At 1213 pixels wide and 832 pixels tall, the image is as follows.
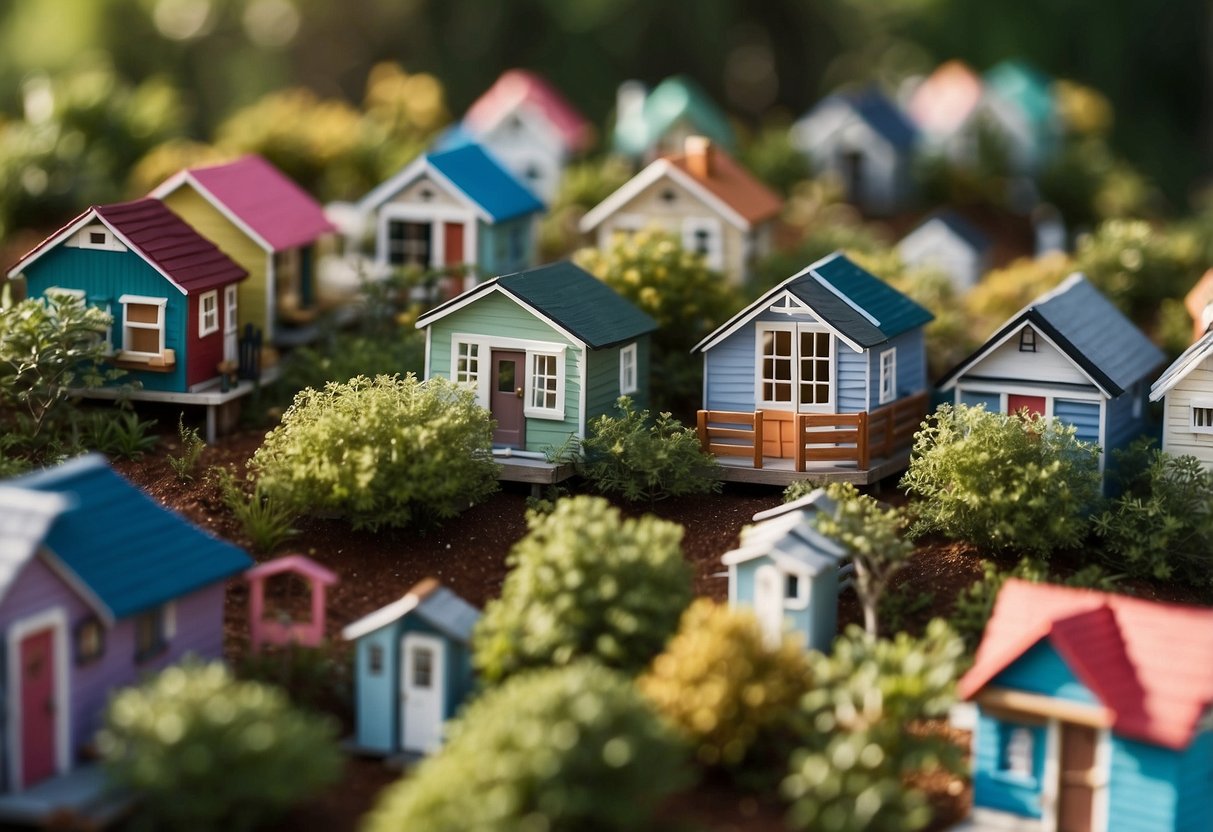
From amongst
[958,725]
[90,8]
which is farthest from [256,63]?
[958,725]

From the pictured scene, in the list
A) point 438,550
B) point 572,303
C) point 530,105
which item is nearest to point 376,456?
point 438,550

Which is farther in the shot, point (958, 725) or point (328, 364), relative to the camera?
point (328, 364)

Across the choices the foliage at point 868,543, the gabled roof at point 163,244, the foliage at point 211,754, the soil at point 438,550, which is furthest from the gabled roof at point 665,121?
the foliage at point 211,754

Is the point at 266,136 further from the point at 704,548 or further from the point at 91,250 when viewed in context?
the point at 704,548

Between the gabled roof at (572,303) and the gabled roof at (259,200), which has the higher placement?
the gabled roof at (259,200)

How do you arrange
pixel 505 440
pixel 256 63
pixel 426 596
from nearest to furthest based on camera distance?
pixel 426 596 → pixel 505 440 → pixel 256 63

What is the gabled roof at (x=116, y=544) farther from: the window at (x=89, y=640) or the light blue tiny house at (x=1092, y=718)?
the light blue tiny house at (x=1092, y=718)
